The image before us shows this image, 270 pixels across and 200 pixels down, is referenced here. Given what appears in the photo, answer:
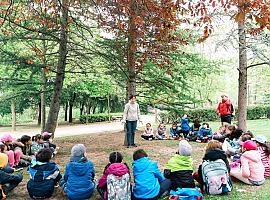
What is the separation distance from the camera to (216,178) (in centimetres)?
498

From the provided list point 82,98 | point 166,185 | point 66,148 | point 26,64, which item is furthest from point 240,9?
point 82,98

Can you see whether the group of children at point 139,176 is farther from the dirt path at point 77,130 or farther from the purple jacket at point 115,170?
the dirt path at point 77,130

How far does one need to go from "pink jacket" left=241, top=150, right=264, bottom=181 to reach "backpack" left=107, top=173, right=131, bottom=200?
2.24 m

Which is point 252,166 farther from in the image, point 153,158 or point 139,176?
point 153,158

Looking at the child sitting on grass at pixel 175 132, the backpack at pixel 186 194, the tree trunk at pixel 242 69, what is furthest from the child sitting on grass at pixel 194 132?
the backpack at pixel 186 194

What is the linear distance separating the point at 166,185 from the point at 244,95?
252 inches

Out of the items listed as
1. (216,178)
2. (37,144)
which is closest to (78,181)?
(216,178)

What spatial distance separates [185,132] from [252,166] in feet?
21.5

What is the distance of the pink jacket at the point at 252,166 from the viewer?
5.52 meters

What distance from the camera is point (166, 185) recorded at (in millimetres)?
4840

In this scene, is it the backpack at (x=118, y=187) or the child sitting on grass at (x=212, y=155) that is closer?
the backpack at (x=118, y=187)

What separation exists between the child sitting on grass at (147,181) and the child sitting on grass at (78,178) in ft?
2.50

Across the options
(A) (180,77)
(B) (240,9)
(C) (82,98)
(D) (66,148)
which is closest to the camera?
(B) (240,9)

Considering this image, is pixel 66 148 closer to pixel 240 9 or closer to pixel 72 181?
pixel 72 181
